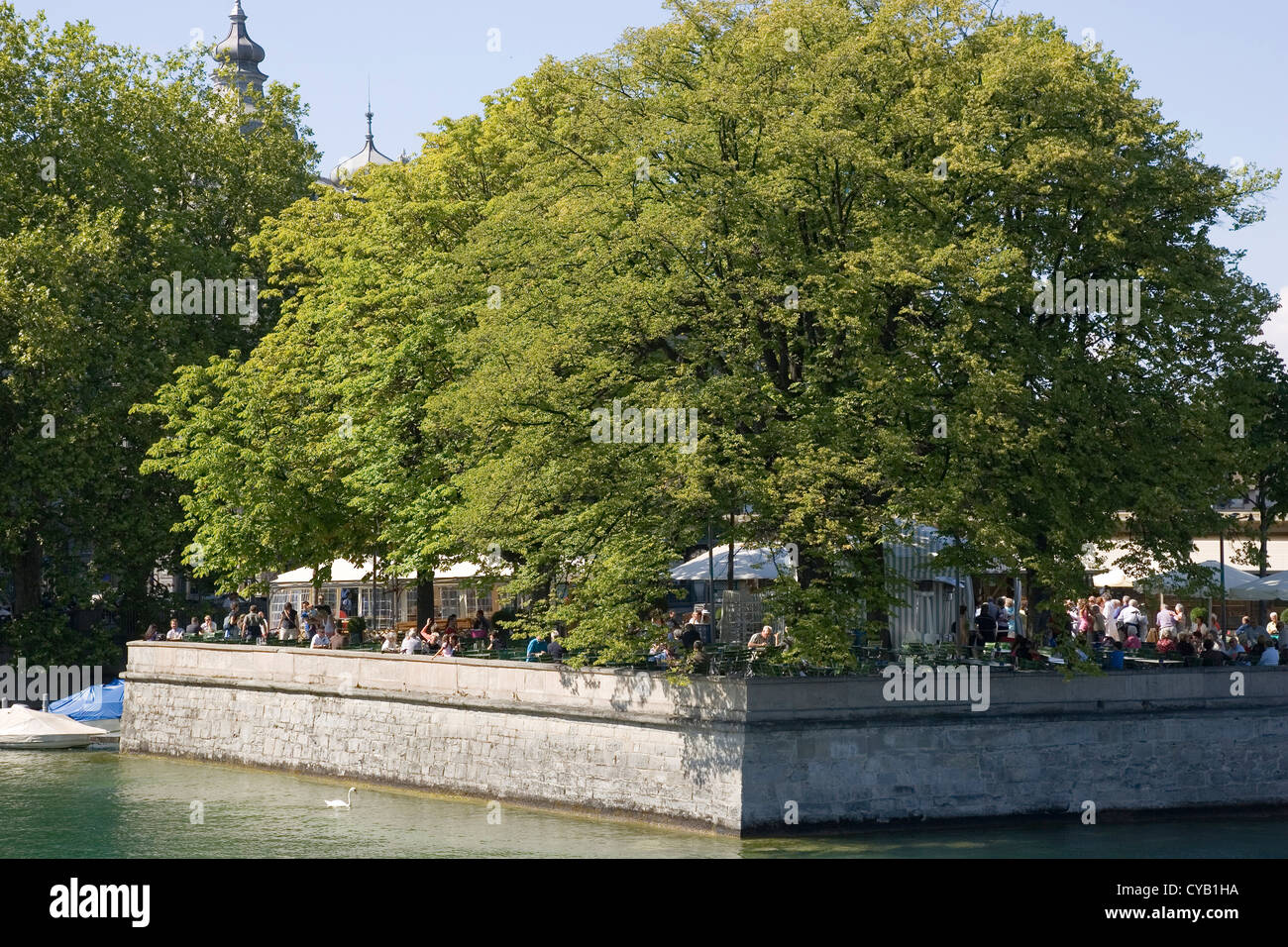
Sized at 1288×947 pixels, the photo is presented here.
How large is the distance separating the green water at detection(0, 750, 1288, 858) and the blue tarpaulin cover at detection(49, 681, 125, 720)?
1056cm

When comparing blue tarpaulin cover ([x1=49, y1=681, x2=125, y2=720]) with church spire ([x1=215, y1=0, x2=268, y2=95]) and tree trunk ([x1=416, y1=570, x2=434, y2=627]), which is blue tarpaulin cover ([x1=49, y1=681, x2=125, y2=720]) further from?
church spire ([x1=215, y1=0, x2=268, y2=95])

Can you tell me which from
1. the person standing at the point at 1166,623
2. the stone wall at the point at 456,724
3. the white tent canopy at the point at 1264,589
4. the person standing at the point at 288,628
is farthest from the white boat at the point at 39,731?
the white tent canopy at the point at 1264,589

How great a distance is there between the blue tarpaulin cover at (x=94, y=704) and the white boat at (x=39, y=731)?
9.14 feet

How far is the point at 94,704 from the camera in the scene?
145 ft

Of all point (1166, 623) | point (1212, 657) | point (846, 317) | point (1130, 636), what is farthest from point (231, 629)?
point (1212, 657)

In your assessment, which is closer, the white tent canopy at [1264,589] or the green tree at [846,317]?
the green tree at [846,317]

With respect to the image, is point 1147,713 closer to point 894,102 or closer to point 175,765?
point 894,102

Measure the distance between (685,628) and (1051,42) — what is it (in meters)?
11.7

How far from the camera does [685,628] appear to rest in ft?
102

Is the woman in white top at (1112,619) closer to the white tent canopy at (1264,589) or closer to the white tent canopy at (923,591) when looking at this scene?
the white tent canopy at (1264,589)

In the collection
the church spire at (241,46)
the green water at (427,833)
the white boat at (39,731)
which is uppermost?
the church spire at (241,46)

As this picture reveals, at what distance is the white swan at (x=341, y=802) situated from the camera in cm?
3022

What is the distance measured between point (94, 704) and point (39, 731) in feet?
14.0

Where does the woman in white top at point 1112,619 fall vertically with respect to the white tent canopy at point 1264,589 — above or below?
below
